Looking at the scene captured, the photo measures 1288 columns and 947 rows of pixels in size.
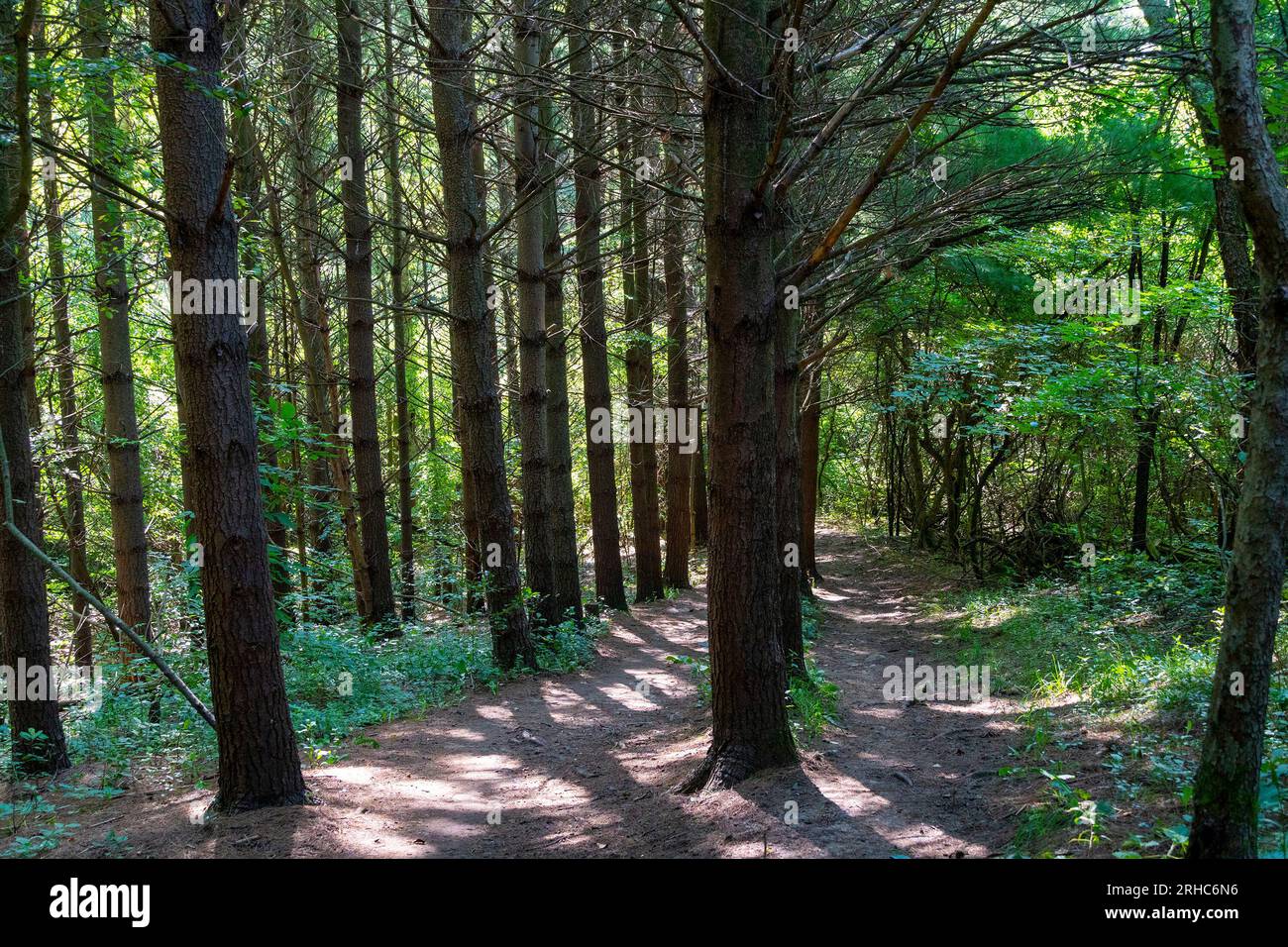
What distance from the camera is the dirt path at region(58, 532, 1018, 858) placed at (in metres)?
5.09

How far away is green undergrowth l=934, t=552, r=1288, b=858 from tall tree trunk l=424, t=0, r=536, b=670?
222 inches

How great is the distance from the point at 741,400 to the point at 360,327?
8.78 m

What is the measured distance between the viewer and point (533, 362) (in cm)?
1159

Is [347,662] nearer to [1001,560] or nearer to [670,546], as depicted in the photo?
[670,546]

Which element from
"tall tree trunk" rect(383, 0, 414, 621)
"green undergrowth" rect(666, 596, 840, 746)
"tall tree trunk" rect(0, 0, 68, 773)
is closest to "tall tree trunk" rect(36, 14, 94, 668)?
"tall tree trunk" rect(0, 0, 68, 773)

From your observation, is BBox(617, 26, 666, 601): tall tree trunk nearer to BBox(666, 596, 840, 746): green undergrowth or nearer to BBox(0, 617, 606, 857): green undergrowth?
BBox(0, 617, 606, 857): green undergrowth

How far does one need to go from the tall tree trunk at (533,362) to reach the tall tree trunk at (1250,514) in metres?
8.53

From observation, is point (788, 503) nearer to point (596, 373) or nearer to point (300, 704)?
point (300, 704)

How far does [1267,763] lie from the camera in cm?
473

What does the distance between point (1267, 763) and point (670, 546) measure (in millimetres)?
13794
